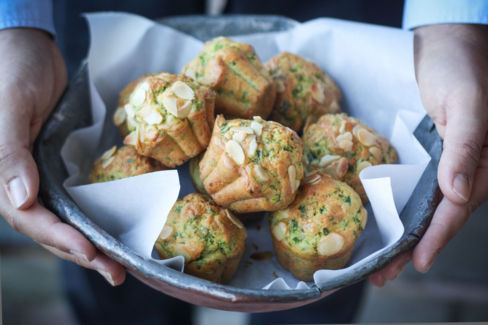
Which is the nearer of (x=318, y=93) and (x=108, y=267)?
(x=108, y=267)

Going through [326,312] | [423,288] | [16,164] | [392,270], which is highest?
[16,164]

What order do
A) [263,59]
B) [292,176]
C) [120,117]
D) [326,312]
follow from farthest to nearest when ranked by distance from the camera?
[326,312] → [263,59] → [120,117] → [292,176]

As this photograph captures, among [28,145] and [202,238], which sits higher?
[28,145]

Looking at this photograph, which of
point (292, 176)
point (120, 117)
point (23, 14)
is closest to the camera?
point (292, 176)

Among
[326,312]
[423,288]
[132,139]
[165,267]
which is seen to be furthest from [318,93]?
[423,288]

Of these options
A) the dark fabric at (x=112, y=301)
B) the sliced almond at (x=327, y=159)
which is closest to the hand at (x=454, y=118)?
the sliced almond at (x=327, y=159)

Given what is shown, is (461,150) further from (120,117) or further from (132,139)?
(120,117)

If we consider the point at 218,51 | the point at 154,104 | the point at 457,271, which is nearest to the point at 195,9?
the point at 218,51

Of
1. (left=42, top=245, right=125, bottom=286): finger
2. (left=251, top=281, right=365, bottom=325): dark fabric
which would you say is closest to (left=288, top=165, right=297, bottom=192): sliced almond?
(left=42, top=245, right=125, bottom=286): finger
